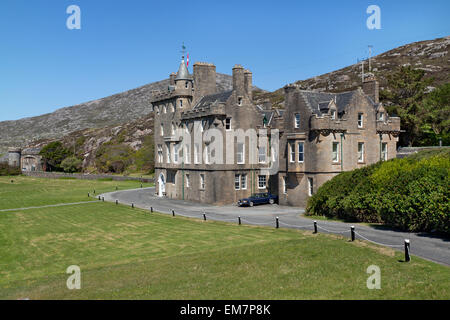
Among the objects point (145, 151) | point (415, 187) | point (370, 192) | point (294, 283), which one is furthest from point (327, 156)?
point (145, 151)

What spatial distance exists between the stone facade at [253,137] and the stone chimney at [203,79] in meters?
0.13

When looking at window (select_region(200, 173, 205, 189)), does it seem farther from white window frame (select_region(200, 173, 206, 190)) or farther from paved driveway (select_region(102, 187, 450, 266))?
paved driveway (select_region(102, 187, 450, 266))

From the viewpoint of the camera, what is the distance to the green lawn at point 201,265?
47.8ft

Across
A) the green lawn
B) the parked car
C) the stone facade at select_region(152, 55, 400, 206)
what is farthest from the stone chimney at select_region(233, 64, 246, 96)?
the green lawn

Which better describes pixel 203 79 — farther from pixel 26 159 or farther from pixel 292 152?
pixel 26 159

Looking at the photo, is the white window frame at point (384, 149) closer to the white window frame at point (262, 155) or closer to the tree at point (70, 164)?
the white window frame at point (262, 155)

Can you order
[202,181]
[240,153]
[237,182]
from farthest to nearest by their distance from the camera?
1. [202,181]
2. [237,182]
3. [240,153]

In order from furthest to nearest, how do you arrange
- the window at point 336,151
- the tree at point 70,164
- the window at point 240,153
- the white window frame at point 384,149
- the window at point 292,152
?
the tree at point 70,164 < the window at point 240,153 < the white window frame at point 384,149 < the window at point 292,152 < the window at point 336,151

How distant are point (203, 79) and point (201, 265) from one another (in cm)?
3816

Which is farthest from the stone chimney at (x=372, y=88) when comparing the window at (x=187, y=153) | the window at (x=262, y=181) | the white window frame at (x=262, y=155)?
the window at (x=187, y=153)

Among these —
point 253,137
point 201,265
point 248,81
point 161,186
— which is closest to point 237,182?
point 253,137

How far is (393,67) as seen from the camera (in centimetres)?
12575

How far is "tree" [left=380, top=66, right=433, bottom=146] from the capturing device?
188ft
